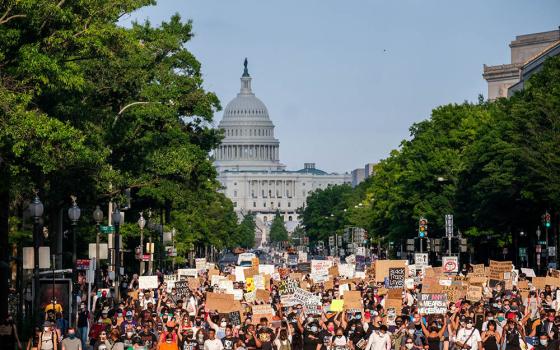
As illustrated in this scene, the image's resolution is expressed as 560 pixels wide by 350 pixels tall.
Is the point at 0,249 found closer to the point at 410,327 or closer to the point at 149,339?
the point at 149,339

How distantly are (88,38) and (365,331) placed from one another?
8698mm

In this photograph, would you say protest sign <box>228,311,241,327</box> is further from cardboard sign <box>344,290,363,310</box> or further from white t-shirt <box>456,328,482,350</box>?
white t-shirt <box>456,328,482,350</box>

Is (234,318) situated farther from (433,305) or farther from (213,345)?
(213,345)

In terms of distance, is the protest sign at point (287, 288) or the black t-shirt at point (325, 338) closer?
the black t-shirt at point (325, 338)

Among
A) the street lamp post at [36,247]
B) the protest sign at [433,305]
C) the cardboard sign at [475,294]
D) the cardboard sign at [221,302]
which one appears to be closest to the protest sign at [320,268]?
the cardboard sign at [475,294]

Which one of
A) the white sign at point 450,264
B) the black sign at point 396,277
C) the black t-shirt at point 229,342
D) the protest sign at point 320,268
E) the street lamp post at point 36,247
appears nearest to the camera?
the black t-shirt at point 229,342

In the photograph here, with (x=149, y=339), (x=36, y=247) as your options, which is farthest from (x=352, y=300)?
(x=36, y=247)

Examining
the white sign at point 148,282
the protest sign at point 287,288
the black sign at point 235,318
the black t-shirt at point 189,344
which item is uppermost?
the white sign at point 148,282

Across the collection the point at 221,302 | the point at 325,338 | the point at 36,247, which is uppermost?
the point at 36,247

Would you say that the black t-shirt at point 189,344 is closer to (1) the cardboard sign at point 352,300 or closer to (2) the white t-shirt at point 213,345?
(2) the white t-shirt at point 213,345

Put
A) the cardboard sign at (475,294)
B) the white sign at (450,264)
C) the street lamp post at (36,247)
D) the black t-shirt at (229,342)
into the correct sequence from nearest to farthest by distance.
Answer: the black t-shirt at (229,342) < the street lamp post at (36,247) < the cardboard sign at (475,294) < the white sign at (450,264)

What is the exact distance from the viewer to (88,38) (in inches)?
1439

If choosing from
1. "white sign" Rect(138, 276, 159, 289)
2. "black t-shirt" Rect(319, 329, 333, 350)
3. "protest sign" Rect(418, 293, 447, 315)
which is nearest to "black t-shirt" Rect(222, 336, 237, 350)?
"black t-shirt" Rect(319, 329, 333, 350)

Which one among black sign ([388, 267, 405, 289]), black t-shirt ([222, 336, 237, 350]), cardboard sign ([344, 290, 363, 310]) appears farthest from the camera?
black sign ([388, 267, 405, 289])
